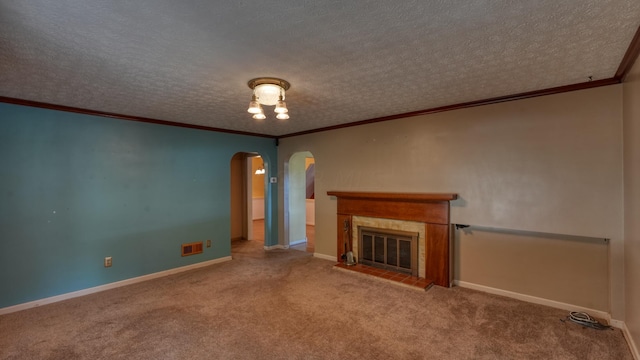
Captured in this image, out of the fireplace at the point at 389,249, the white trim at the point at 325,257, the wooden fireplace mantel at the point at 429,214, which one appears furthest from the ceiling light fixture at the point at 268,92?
the white trim at the point at 325,257


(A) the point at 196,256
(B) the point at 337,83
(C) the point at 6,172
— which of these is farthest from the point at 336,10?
(A) the point at 196,256

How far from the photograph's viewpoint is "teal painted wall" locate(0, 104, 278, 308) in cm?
318

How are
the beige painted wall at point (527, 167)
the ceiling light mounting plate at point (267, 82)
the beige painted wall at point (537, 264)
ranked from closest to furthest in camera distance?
the ceiling light mounting plate at point (267, 82), the beige painted wall at point (527, 167), the beige painted wall at point (537, 264)

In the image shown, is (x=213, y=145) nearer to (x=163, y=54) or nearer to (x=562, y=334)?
(x=163, y=54)

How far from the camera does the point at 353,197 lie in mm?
4578

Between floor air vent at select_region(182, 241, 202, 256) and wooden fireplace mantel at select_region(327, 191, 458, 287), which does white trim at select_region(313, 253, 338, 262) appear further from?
floor air vent at select_region(182, 241, 202, 256)

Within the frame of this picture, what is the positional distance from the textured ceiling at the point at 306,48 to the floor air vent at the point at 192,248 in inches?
91.6

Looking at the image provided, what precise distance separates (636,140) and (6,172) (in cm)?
587

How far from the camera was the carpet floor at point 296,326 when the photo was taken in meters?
2.33

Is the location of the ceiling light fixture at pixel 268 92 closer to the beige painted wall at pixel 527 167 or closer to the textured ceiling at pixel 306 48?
the textured ceiling at pixel 306 48

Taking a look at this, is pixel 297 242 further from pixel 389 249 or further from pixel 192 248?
pixel 389 249

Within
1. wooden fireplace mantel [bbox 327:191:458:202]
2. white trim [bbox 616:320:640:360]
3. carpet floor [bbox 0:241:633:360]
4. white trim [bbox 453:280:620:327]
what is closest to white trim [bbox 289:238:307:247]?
wooden fireplace mantel [bbox 327:191:458:202]

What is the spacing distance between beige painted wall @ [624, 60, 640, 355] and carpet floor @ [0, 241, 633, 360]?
0.35m

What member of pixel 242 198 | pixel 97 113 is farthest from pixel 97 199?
pixel 242 198
